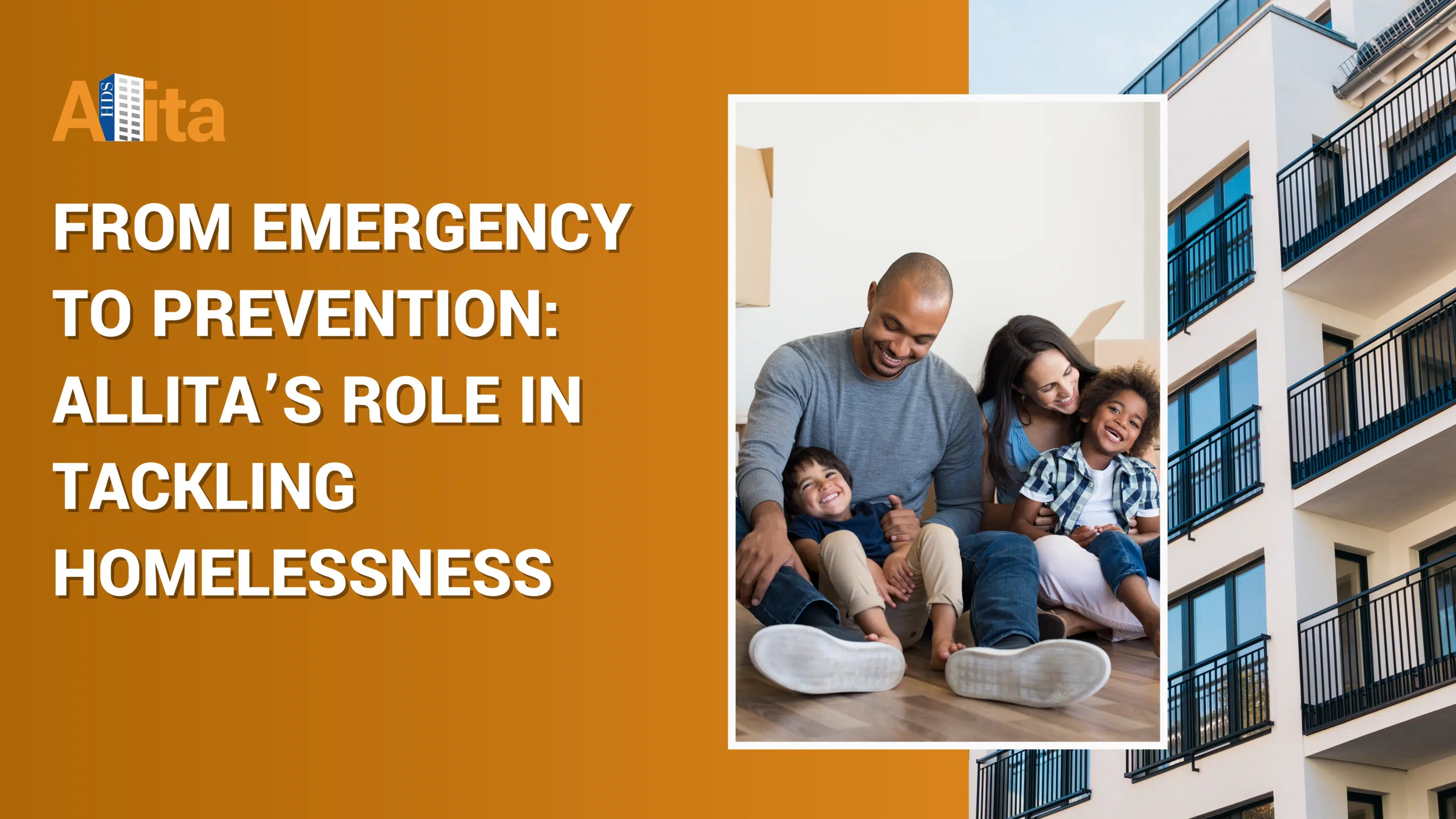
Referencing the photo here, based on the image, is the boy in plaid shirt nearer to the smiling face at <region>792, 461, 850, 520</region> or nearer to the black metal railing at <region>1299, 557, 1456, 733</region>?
the smiling face at <region>792, 461, 850, 520</region>

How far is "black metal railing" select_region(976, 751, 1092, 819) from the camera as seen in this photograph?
31.9ft

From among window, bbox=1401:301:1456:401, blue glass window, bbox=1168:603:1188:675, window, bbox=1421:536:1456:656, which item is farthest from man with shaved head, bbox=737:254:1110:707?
blue glass window, bbox=1168:603:1188:675

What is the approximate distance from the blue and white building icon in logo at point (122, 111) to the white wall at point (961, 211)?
1709 millimetres

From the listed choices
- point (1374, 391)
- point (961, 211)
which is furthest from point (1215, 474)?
point (961, 211)

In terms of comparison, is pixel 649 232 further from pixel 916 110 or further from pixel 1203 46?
pixel 1203 46

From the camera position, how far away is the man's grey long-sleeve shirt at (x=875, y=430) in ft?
14.6

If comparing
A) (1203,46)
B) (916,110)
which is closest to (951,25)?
(916,110)

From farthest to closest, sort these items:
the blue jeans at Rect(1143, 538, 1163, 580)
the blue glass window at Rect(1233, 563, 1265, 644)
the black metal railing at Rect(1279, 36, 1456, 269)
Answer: the blue glass window at Rect(1233, 563, 1265, 644), the black metal railing at Rect(1279, 36, 1456, 269), the blue jeans at Rect(1143, 538, 1163, 580)

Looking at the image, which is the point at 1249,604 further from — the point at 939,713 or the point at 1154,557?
the point at 939,713

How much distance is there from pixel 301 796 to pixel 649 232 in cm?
181

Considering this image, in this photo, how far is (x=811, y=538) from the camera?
4398mm

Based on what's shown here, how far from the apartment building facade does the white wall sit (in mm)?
3608

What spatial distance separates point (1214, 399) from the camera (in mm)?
9398

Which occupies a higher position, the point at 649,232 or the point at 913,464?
the point at 649,232
